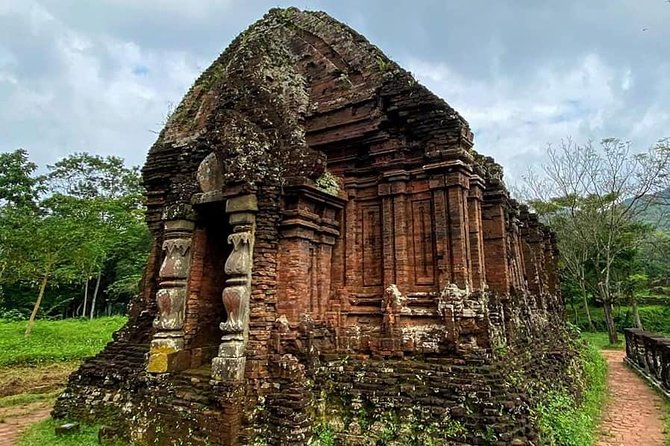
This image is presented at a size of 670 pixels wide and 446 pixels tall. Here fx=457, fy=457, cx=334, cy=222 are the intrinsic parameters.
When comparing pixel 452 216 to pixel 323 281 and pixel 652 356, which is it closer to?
pixel 323 281

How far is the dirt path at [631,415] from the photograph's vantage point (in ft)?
26.6

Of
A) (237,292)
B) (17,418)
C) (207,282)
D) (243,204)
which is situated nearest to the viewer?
(237,292)

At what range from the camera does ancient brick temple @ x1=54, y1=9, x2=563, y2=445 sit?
6.28 meters

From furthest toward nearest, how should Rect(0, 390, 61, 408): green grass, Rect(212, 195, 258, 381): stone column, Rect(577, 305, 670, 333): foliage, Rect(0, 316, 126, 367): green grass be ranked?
1. Rect(577, 305, 670, 333): foliage
2. Rect(0, 316, 126, 367): green grass
3. Rect(0, 390, 61, 408): green grass
4. Rect(212, 195, 258, 381): stone column

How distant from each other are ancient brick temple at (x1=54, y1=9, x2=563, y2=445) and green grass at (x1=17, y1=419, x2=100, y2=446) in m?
0.41

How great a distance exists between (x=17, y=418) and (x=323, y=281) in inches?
289

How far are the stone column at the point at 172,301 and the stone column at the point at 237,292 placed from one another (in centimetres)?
105

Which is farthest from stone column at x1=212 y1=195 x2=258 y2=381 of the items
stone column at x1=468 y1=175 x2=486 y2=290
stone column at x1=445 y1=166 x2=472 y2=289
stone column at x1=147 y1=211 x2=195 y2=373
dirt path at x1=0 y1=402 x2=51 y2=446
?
dirt path at x1=0 y1=402 x2=51 y2=446

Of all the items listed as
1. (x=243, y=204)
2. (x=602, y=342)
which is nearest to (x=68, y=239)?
(x=243, y=204)

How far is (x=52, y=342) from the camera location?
20.8m

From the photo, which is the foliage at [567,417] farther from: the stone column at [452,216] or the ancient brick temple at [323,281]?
the stone column at [452,216]

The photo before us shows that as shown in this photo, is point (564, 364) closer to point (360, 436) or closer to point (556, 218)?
point (360, 436)

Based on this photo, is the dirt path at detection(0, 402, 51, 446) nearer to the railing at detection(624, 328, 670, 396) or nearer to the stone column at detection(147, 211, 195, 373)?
the stone column at detection(147, 211, 195, 373)

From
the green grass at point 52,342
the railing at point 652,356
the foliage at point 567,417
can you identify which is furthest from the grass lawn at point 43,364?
the railing at point 652,356
